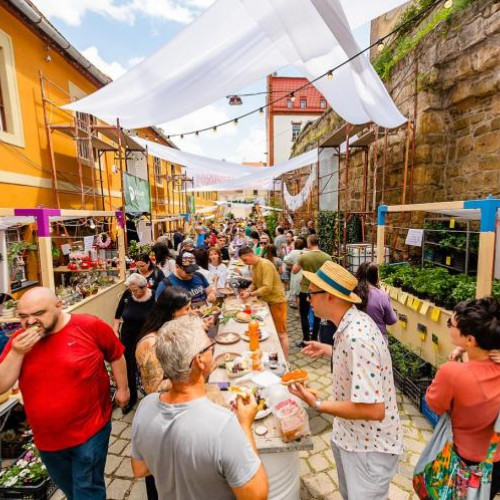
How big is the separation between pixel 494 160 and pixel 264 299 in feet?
14.2

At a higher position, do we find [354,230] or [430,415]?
[354,230]

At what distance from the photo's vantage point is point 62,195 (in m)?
7.23

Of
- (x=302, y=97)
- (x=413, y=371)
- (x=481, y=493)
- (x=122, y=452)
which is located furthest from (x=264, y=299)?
(x=302, y=97)

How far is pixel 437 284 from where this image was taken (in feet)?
12.6

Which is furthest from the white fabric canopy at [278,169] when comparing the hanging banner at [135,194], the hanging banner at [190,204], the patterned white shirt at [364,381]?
the hanging banner at [190,204]

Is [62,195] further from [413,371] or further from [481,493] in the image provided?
[481,493]

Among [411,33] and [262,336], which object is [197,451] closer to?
[262,336]

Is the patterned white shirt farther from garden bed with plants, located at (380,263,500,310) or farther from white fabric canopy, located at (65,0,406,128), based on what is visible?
white fabric canopy, located at (65,0,406,128)

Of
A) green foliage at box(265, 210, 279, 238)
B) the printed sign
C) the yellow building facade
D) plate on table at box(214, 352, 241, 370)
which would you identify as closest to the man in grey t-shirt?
plate on table at box(214, 352, 241, 370)

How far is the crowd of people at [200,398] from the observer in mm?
1211

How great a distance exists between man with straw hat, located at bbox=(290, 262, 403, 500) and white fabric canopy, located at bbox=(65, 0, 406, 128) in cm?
234

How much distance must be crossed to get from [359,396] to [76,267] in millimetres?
6750

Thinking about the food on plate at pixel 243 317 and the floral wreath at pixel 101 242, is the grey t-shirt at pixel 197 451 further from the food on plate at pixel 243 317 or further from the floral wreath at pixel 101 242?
the floral wreath at pixel 101 242

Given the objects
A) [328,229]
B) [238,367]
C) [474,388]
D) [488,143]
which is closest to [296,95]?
[328,229]
